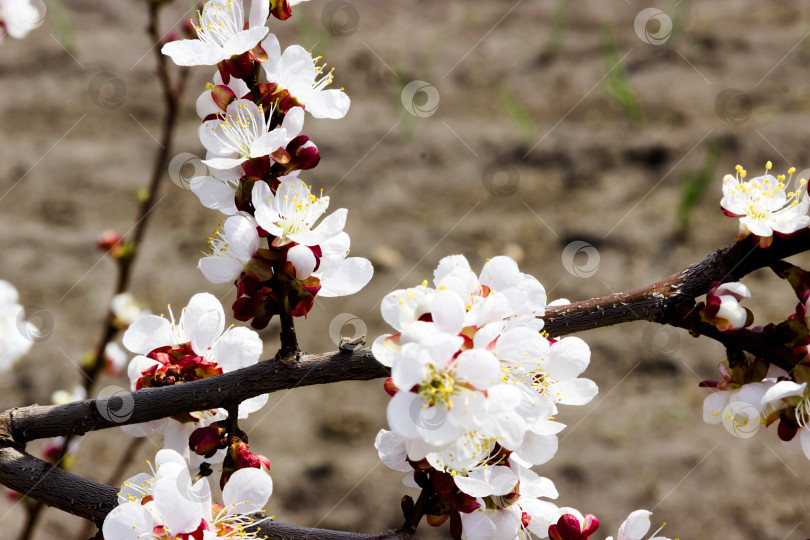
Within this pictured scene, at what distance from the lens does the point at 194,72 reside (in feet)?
8.73

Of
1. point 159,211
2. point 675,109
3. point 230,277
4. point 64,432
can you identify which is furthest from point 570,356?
point 675,109

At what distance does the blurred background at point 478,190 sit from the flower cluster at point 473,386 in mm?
1362

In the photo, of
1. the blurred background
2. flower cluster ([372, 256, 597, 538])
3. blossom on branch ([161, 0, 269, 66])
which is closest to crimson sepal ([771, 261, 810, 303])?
flower cluster ([372, 256, 597, 538])

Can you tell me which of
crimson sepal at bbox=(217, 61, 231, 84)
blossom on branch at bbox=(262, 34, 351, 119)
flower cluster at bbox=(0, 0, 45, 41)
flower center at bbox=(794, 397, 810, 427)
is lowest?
flower center at bbox=(794, 397, 810, 427)

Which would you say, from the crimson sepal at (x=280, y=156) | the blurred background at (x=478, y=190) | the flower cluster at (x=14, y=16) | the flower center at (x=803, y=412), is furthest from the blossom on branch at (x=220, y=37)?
the blurred background at (x=478, y=190)

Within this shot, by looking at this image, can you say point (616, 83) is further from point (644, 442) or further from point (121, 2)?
point (121, 2)

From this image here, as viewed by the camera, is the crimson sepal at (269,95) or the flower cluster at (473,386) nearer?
the flower cluster at (473,386)

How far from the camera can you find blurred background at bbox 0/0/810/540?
222cm

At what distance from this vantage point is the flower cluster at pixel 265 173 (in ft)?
2.66

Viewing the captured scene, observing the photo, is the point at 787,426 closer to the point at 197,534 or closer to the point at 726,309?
the point at 726,309

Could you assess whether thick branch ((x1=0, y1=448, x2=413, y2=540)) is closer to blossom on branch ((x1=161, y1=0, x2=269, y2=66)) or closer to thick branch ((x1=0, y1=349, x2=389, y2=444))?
thick branch ((x1=0, y1=349, x2=389, y2=444))

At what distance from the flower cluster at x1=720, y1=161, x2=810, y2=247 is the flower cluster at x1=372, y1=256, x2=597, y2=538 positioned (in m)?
0.24

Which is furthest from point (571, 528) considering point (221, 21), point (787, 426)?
point (221, 21)

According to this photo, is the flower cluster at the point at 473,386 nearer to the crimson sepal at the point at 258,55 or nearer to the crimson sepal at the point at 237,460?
the crimson sepal at the point at 237,460
